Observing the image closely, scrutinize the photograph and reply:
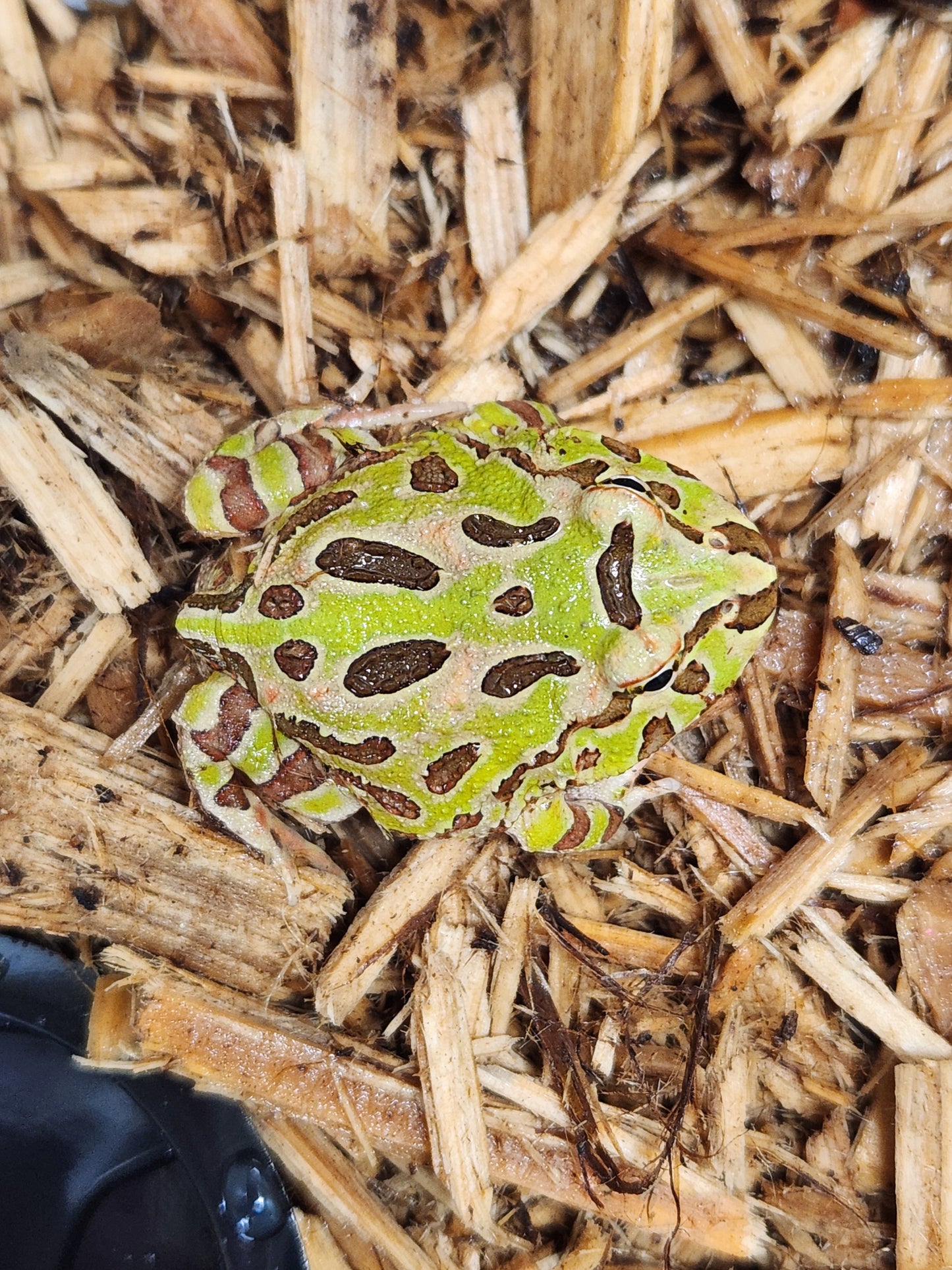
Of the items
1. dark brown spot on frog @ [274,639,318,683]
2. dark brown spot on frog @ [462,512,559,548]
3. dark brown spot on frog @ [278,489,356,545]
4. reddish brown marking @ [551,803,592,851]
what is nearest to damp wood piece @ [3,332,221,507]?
dark brown spot on frog @ [278,489,356,545]

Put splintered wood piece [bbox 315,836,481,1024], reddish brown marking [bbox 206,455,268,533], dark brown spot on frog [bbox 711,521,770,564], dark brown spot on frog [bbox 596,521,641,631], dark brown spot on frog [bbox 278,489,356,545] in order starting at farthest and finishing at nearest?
splintered wood piece [bbox 315,836,481,1024] → reddish brown marking [bbox 206,455,268,533] → dark brown spot on frog [bbox 278,489,356,545] → dark brown spot on frog [bbox 711,521,770,564] → dark brown spot on frog [bbox 596,521,641,631]

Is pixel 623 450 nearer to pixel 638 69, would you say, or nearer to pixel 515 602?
pixel 515 602

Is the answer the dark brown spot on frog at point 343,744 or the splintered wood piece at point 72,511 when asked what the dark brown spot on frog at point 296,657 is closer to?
the dark brown spot on frog at point 343,744

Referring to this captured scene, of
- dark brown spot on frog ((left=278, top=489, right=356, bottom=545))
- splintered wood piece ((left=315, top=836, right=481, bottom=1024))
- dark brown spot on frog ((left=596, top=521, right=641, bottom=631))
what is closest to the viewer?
dark brown spot on frog ((left=596, top=521, right=641, bottom=631))

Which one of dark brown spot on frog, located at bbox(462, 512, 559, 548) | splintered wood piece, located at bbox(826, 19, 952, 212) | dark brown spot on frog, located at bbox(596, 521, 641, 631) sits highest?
splintered wood piece, located at bbox(826, 19, 952, 212)

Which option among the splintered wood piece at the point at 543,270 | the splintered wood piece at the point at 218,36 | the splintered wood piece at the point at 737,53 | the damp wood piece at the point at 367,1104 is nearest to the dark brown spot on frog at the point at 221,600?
the splintered wood piece at the point at 543,270

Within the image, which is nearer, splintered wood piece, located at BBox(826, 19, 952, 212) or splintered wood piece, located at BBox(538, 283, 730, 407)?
splintered wood piece, located at BBox(826, 19, 952, 212)

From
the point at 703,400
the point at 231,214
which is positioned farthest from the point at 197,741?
the point at 703,400

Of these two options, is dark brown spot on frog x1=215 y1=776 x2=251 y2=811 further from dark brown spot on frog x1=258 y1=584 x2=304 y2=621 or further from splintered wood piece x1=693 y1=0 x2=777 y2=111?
splintered wood piece x1=693 y1=0 x2=777 y2=111
